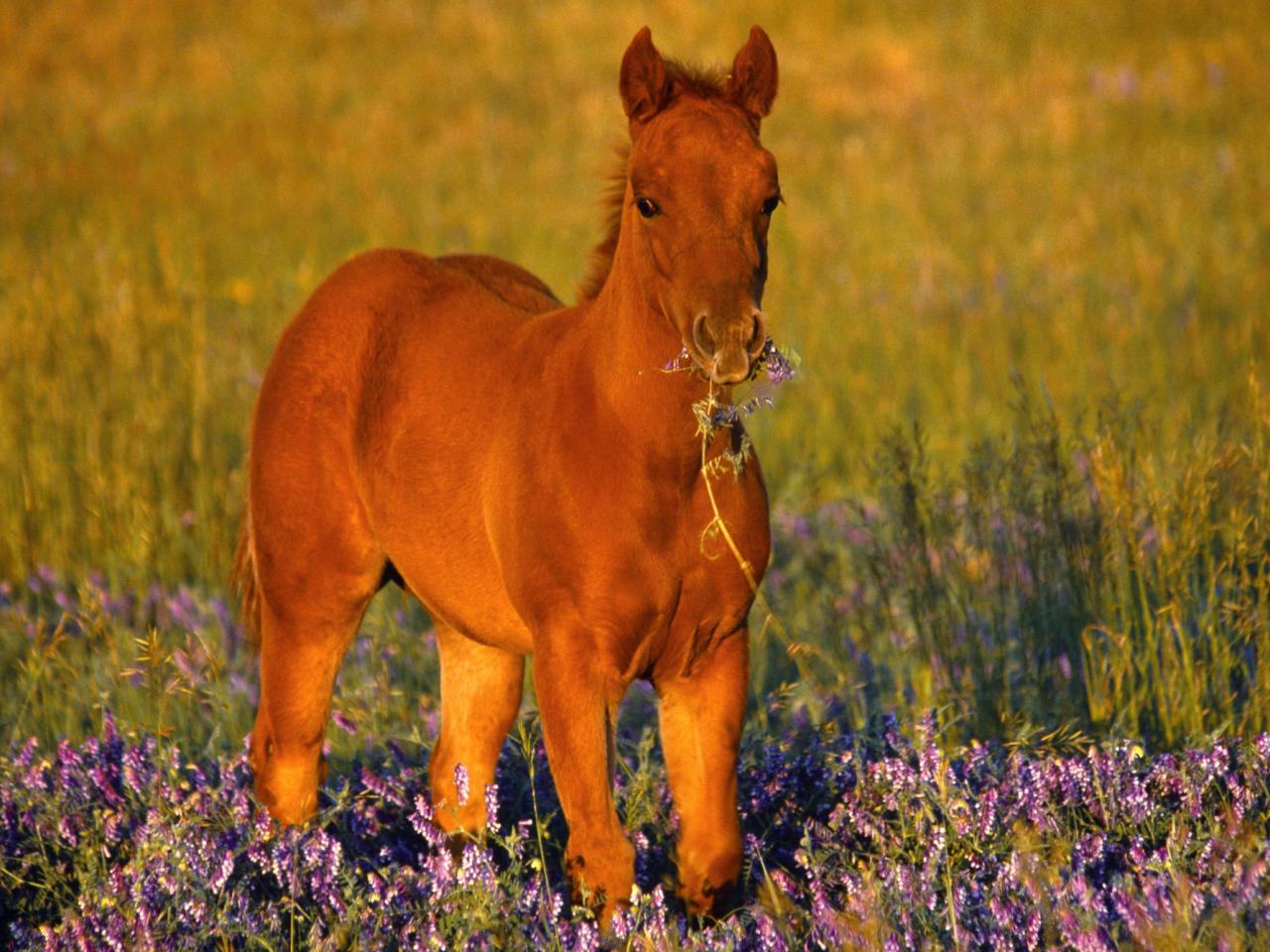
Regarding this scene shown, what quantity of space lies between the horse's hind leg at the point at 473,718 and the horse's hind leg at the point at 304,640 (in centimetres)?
36

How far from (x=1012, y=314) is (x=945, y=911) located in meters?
7.80

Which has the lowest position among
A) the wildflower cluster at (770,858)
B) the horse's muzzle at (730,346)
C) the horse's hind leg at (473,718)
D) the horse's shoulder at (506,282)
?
the wildflower cluster at (770,858)

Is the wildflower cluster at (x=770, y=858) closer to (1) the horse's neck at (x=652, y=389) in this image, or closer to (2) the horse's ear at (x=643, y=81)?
(1) the horse's neck at (x=652, y=389)

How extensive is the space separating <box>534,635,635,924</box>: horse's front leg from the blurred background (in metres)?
0.59

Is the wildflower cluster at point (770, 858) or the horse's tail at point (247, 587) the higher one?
the horse's tail at point (247, 587)

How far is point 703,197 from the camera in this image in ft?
11.9

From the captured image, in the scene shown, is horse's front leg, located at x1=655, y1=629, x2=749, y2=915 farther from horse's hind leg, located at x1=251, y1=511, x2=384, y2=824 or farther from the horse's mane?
horse's hind leg, located at x1=251, y1=511, x2=384, y2=824

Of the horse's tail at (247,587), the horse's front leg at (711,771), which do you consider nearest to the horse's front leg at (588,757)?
the horse's front leg at (711,771)

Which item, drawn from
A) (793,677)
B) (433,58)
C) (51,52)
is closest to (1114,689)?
(793,677)

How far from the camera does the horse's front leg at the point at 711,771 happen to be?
407cm

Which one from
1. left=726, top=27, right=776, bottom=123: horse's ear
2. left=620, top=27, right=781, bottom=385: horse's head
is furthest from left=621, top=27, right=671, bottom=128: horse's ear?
left=726, top=27, right=776, bottom=123: horse's ear

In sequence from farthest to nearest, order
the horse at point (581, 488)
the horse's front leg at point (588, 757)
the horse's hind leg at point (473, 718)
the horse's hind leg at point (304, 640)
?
the horse's hind leg at point (473, 718)
the horse's hind leg at point (304, 640)
the horse's front leg at point (588, 757)
the horse at point (581, 488)

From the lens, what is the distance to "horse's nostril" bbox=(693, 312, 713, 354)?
342cm

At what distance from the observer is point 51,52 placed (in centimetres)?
2362
